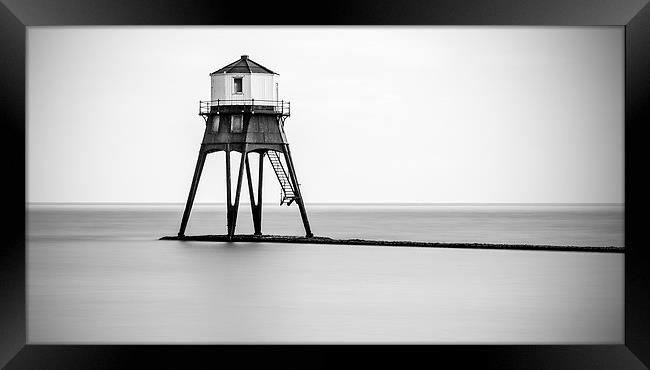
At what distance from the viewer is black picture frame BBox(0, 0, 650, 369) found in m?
9.33

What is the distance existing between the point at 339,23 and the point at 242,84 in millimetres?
27133

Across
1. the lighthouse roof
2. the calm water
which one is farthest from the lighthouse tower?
the calm water

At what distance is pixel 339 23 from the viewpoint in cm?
941

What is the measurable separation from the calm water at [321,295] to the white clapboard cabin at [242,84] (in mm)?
4926

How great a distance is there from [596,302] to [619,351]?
12644mm

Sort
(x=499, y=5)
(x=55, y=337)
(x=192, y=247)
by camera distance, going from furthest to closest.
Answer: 1. (x=192, y=247)
2. (x=55, y=337)
3. (x=499, y=5)

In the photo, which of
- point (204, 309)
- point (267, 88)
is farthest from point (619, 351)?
point (267, 88)

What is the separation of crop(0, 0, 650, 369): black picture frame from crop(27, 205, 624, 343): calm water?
6038mm

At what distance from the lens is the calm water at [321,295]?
17906 mm

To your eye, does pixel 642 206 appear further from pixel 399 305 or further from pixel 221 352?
pixel 399 305

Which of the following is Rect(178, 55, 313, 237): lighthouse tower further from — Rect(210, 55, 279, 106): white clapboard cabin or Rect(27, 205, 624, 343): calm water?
Rect(27, 205, 624, 343): calm water

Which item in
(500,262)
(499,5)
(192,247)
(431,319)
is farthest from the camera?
(192,247)

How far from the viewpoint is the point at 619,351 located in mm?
10227

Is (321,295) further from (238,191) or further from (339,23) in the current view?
(339,23)
